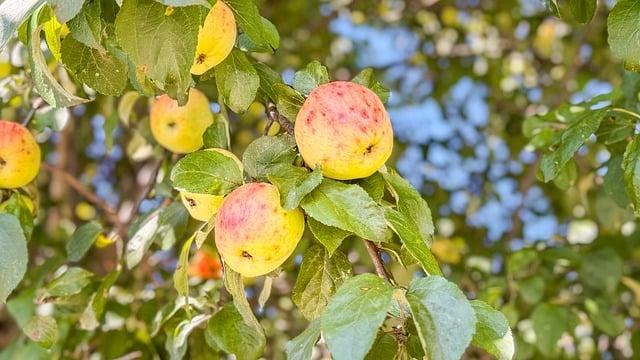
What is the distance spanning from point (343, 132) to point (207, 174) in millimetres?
183

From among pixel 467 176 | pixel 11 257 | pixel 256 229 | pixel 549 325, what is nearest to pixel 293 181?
pixel 256 229

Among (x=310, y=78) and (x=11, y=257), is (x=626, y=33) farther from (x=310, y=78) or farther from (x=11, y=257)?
(x=11, y=257)

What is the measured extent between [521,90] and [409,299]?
2.70 meters

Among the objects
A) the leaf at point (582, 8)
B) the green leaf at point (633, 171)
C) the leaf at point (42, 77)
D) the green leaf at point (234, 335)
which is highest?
the leaf at point (42, 77)

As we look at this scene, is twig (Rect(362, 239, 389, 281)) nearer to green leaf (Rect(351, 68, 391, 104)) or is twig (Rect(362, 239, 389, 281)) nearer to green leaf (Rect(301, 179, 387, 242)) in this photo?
green leaf (Rect(301, 179, 387, 242))

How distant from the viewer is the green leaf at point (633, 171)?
45.5 inches

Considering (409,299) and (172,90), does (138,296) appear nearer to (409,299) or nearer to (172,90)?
(172,90)

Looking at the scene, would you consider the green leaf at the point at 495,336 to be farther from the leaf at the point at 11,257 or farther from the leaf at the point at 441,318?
the leaf at the point at 11,257

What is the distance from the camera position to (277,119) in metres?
1.13

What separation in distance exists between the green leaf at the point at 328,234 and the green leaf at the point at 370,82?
260mm

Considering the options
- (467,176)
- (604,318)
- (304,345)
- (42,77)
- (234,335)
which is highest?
(42,77)

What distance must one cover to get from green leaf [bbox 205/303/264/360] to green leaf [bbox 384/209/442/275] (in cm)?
36

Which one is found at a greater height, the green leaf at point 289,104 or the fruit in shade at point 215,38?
the fruit in shade at point 215,38

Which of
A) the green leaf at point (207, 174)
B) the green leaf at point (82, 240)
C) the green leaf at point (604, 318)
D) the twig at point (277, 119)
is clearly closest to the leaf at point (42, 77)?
the green leaf at point (207, 174)
